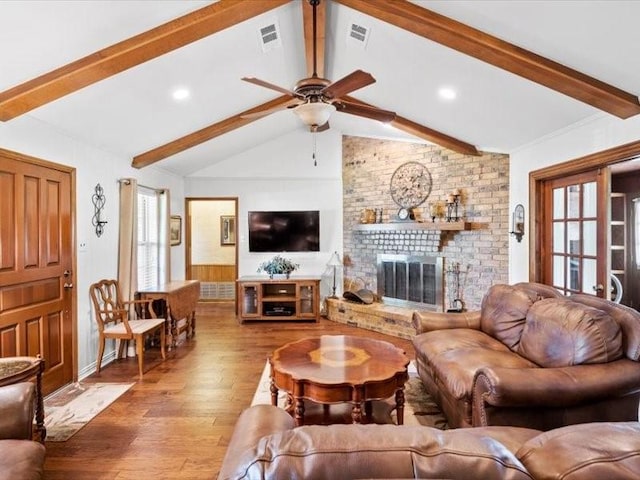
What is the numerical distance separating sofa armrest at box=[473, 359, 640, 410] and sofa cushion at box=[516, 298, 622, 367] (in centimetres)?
12

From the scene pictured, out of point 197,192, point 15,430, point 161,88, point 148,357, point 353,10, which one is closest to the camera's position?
point 15,430

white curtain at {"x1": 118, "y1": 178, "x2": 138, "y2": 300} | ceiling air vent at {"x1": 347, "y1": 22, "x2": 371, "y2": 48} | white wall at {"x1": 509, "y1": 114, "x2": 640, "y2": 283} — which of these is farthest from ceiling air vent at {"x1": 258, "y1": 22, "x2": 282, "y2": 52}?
white wall at {"x1": 509, "y1": 114, "x2": 640, "y2": 283}

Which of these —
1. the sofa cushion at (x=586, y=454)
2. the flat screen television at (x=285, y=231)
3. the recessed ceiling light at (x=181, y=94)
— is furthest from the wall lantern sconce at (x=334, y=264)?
the sofa cushion at (x=586, y=454)

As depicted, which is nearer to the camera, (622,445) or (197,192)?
(622,445)

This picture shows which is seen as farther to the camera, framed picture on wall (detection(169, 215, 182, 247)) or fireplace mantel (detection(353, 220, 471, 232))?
framed picture on wall (detection(169, 215, 182, 247))

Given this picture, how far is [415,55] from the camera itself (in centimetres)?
325

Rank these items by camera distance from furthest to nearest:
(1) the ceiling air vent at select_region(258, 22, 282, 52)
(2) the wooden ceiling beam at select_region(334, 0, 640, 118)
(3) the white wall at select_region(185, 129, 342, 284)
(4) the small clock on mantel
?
(3) the white wall at select_region(185, 129, 342, 284)
(4) the small clock on mantel
(1) the ceiling air vent at select_region(258, 22, 282, 52)
(2) the wooden ceiling beam at select_region(334, 0, 640, 118)

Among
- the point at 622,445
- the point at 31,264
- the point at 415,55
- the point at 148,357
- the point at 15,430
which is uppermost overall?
the point at 415,55

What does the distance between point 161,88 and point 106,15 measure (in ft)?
3.78

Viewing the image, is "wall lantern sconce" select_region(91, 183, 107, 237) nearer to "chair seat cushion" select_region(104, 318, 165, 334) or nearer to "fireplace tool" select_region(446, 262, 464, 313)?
"chair seat cushion" select_region(104, 318, 165, 334)

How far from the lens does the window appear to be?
17.3 feet

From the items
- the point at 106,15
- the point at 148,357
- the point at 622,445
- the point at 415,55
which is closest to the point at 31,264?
the point at 148,357

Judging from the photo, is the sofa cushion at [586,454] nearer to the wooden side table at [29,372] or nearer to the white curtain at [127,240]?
the wooden side table at [29,372]

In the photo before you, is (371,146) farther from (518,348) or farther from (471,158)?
(518,348)
